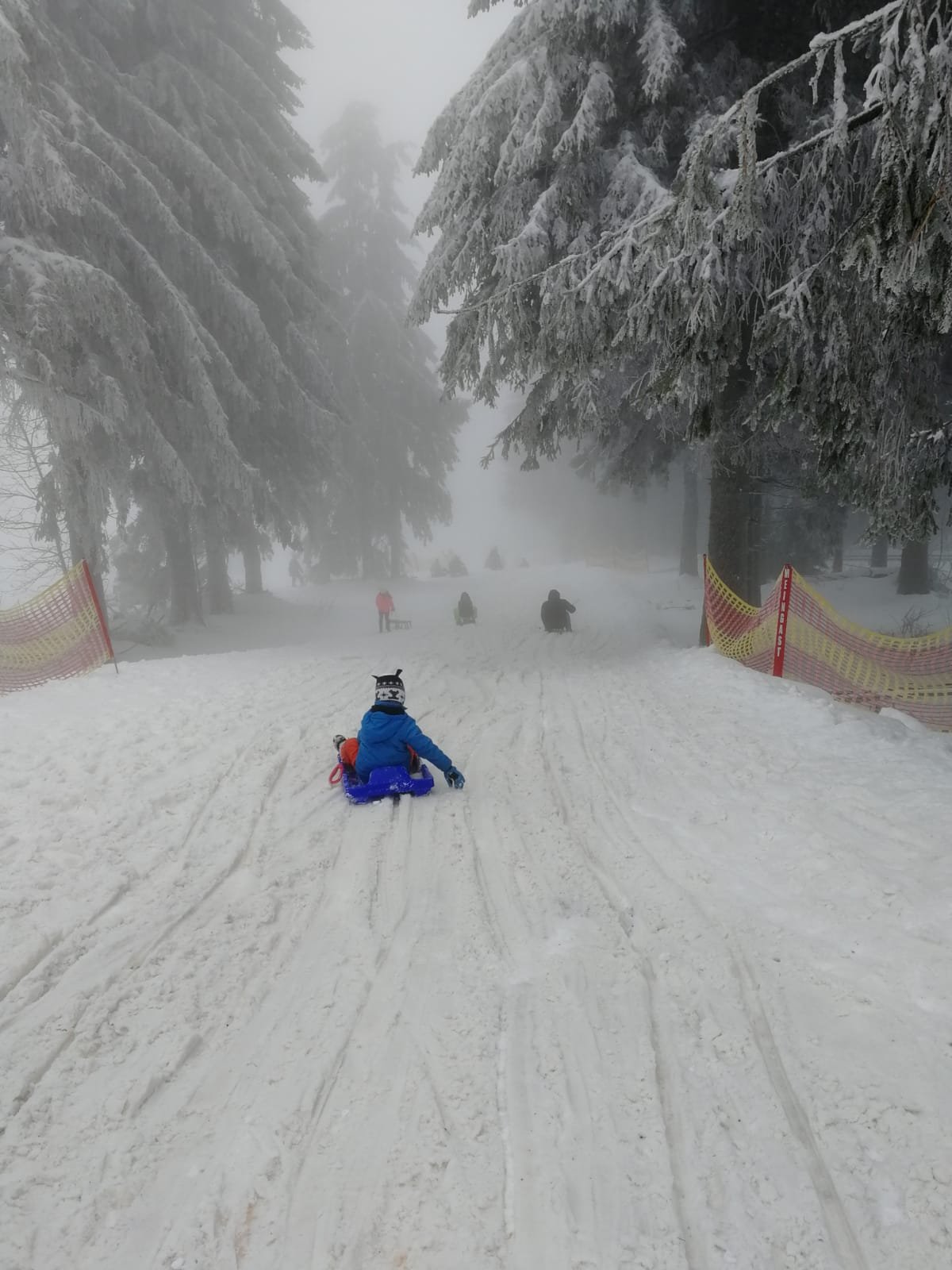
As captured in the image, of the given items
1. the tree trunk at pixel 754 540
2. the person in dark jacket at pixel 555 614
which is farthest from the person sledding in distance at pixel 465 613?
the tree trunk at pixel 754 540

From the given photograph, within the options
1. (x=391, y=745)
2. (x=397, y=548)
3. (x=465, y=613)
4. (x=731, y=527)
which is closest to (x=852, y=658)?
(x=731, y=527)

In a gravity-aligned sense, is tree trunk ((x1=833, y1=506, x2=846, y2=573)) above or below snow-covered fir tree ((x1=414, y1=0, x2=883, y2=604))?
below

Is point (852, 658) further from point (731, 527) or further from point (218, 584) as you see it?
point (218, 584)

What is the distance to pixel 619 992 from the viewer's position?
9.71ft

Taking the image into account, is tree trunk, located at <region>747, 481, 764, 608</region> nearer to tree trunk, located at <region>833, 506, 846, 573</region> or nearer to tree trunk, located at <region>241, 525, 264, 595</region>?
tree trunk, located at <region>833, 506, 846, 573</region>

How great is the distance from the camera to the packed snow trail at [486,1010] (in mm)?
2012

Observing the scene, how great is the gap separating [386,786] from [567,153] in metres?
6.97

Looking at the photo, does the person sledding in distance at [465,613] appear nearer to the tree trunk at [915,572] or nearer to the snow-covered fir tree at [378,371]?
the tree trunk at [915,572]

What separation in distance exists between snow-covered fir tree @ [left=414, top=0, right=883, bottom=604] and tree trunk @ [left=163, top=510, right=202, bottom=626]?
890 cm

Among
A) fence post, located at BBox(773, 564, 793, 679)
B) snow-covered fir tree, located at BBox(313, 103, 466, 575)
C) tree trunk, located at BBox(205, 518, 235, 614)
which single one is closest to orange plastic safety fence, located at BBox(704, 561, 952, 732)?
fence post, located at BBox(773, 564, 793, 679)

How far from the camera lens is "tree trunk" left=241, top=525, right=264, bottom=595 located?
19.2 m

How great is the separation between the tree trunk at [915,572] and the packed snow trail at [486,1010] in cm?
1158

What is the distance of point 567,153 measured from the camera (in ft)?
24.2

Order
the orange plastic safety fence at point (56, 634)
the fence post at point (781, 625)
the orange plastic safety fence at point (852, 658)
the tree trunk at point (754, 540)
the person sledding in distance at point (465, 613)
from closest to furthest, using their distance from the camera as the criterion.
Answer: the orange plastic safety fence at point (852, 658) → the fence post at point (781, 625) → the orange plastic safety fence at point (56, 634) → the tree trunk at point (754, 540) → the person sledding in distance at point (465, 613)
